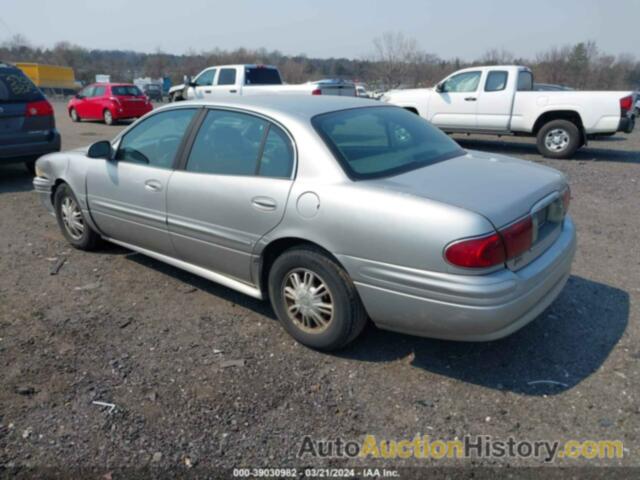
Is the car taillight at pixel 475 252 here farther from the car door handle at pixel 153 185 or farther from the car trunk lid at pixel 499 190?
the car door handle at pixel 153 185

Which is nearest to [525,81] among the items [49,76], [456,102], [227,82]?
[456,102]

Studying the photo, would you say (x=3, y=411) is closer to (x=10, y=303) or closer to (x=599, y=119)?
(x=10, y=303)

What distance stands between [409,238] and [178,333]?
1.88m

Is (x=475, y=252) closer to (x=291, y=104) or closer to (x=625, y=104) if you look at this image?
(x=291, y=104)

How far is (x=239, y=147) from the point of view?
353 cm

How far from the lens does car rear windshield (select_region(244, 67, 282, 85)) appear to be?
15586 millimetres

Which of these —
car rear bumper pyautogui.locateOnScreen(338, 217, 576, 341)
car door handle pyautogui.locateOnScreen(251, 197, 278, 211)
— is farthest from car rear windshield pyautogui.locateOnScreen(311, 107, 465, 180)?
car rear bumper pyautogui.locateOnScreen(338, 217, 576, 341)

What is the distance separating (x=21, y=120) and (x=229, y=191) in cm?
623

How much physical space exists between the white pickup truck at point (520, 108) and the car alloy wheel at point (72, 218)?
30.5 ft

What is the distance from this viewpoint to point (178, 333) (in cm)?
358

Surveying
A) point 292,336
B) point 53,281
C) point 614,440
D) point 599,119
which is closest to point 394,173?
point 292,336

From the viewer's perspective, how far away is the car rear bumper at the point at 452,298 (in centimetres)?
259

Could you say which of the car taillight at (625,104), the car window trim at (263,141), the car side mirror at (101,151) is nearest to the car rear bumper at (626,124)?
the car taillight at (625,104)

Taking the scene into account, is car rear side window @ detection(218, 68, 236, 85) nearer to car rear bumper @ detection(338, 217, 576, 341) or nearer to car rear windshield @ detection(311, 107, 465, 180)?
car rear windshield @ detection(311, 107, 465, 180)
